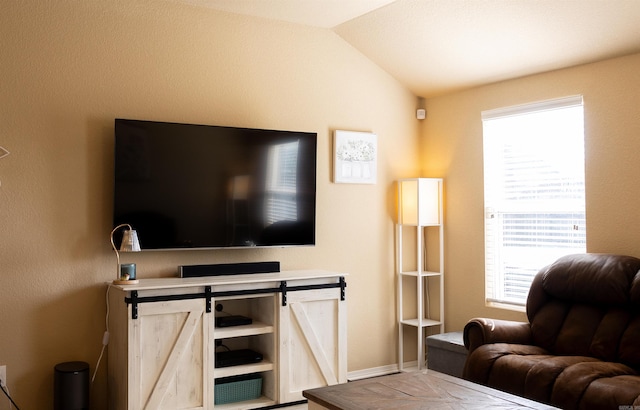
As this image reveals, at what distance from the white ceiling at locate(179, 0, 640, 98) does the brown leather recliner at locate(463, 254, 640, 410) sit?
1.36 meters

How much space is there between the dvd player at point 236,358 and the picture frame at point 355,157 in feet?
4.85

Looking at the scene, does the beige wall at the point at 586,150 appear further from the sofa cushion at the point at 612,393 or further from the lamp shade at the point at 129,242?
the lamp shade at the point at 129,242

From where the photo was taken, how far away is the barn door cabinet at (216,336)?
3436 millimetres

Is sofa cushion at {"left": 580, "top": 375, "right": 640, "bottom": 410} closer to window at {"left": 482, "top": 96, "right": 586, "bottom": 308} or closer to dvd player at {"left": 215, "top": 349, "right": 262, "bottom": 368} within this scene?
window at {"left": 482, "top": 96, "right": 586, "bottom": 308}

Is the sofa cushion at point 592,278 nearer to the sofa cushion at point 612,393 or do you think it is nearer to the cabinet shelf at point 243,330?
the sofa cushion at point 612,393

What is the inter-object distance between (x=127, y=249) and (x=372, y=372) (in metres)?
2.27

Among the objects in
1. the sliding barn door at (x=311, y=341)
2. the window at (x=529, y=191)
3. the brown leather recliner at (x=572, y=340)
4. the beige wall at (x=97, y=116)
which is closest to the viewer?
the brown leather recliner at (x=572, y=340)

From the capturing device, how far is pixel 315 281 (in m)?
4.07

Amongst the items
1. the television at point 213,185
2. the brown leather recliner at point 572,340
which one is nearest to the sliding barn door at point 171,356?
the television at point 213,185

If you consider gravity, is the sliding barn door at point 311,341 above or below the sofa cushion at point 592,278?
below

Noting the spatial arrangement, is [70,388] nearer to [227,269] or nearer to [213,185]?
[227,269]

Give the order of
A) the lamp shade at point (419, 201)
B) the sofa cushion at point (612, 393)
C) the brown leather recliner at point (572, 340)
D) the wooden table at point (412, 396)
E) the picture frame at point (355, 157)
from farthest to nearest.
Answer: the lamp shade at point (419, 201) < the picture frame at point (355, 157) < the brown leather recliner at point (572, 340) < the sofa cushion at point (612, 393) < the wooden table at point (412, 396)

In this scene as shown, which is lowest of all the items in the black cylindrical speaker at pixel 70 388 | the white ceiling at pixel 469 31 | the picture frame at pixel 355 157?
the black cylindrical speaker at pixel 70 388

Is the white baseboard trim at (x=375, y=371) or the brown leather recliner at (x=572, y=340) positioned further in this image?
the white baseboard trim at (x=375, y=371)
